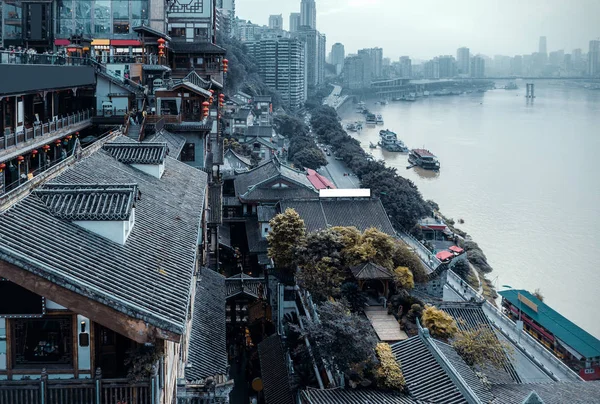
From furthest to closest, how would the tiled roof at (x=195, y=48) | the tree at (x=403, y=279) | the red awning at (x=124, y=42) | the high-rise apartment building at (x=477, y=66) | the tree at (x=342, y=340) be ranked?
the high-rise apartment building at (x=477, y=66)
the tiled roof at (x=195, y=48)
the red awning at (x=124, y=42)
the tree at (x=403, y=279)
the tree at (x=342, y=340)

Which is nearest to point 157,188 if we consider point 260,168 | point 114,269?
point 114,269

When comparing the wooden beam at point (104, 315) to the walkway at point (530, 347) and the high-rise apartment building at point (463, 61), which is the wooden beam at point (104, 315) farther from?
the high-rise apartment building at point (463, 61)

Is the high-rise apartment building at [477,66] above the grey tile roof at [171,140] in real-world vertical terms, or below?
above

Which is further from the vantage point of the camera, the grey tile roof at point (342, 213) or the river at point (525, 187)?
the river at point (525, 187)

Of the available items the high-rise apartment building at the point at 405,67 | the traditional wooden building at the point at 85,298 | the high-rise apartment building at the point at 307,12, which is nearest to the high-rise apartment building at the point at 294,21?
the high-rise apartment building at the point at 307,12

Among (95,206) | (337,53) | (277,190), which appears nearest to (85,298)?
(95,206)

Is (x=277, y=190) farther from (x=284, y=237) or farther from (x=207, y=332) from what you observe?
(x=207, y=332)
